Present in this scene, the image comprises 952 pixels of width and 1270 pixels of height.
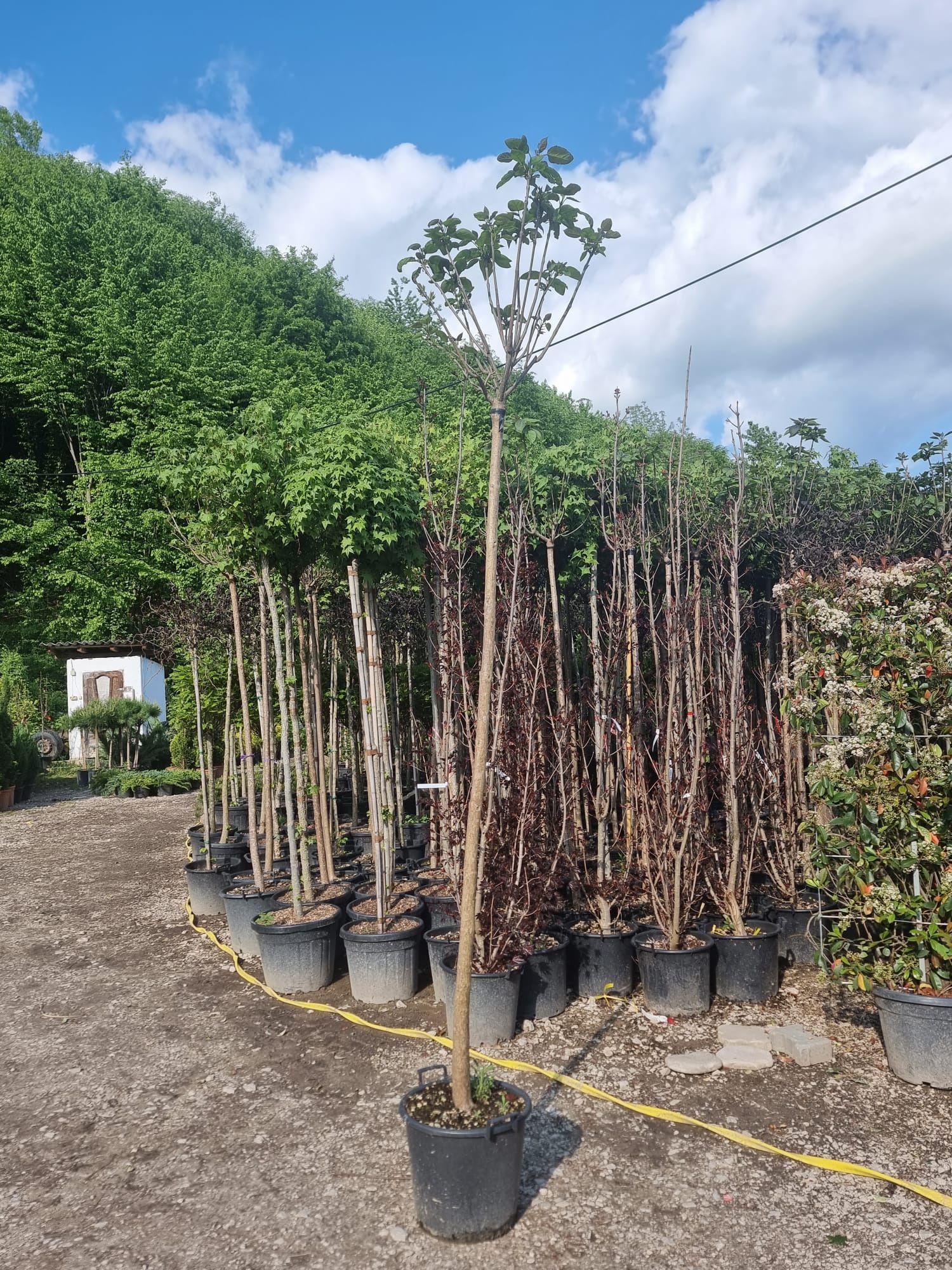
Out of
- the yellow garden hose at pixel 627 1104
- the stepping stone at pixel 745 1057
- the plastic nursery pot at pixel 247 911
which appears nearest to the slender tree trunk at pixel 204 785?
the plastic nursery pot at pixel 247 911

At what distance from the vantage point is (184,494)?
5.28m

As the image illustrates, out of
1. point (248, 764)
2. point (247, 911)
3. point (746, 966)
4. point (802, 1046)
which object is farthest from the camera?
point (248, 764)

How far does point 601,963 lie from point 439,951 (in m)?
0.90

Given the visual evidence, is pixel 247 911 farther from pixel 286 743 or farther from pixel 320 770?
pixel 286 743

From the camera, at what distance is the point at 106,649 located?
1811 centimetres

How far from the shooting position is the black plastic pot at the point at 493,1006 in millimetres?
3961

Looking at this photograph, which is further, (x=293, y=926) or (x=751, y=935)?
(x=293, y=926)

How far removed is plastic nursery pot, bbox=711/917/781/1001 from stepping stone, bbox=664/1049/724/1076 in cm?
75

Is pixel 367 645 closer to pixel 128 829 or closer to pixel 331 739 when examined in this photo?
pixel 331 739

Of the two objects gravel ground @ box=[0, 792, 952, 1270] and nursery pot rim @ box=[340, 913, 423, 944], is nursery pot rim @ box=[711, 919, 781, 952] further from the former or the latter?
nursery pot rim @ box=[340, 913, 423, 944]

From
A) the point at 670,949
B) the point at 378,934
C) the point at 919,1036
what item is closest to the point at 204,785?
the point at 378,934

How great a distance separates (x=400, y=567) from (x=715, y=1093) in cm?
348

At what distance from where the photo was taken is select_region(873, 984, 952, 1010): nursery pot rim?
3.42 meters

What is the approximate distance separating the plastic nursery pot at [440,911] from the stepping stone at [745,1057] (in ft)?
4.62
